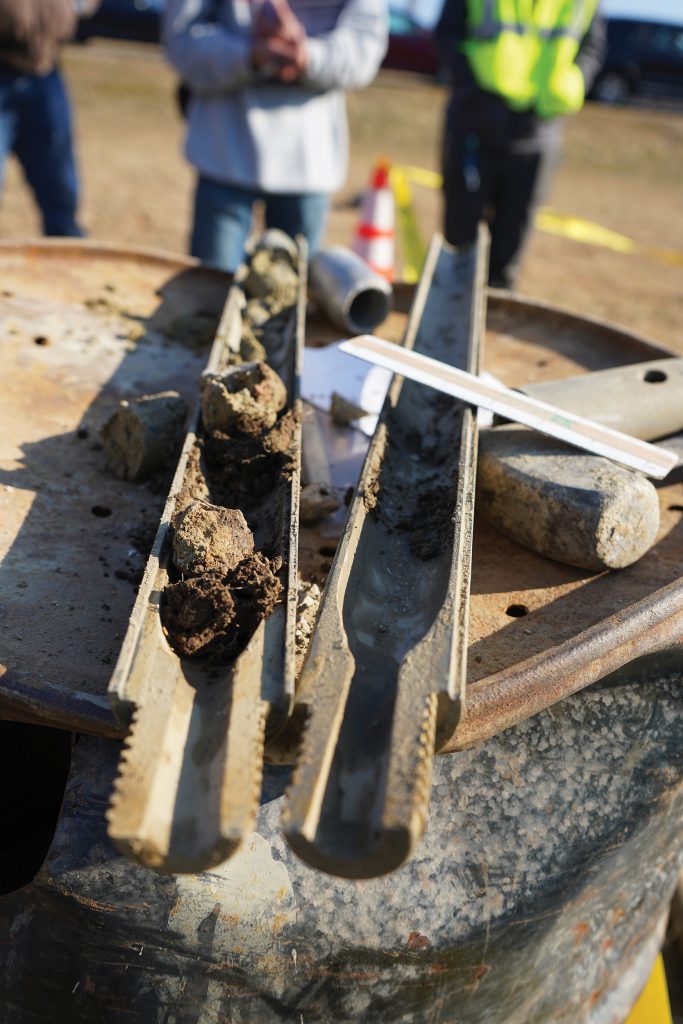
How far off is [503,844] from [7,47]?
11.8 ft

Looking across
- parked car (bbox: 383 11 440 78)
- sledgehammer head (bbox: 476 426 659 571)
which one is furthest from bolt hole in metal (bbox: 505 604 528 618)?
parked car (bbox: 383 11 440 78)

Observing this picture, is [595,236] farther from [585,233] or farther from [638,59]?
[638,59]

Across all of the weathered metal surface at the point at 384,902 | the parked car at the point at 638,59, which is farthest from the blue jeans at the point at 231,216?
the parked car at the point at 638,59

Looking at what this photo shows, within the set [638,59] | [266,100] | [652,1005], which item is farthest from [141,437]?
[638,59]

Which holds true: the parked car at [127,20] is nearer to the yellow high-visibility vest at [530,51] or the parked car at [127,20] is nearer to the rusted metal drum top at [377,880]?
the yellow high-visibility vest at [530,51]

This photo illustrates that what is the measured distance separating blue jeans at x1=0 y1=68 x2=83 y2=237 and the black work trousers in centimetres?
172

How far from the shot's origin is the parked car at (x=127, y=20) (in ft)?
40.8

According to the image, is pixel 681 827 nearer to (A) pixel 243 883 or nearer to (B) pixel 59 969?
(A) pixel 243 883

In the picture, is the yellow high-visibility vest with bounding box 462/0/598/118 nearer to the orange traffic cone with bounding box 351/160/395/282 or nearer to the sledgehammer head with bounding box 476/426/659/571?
the orange traffic cone with bounding box 351/160/395/282

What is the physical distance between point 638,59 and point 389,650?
14.6 m

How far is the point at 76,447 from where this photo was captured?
1.73 m

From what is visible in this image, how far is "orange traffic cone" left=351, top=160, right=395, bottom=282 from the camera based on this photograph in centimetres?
435

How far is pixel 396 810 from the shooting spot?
91 cm

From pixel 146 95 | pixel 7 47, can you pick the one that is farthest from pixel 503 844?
pixel 146 95
